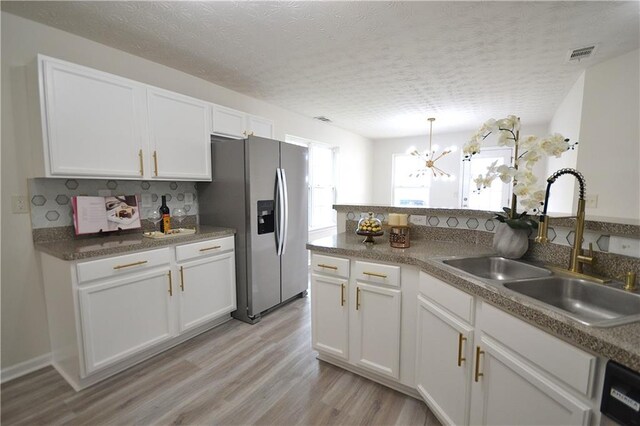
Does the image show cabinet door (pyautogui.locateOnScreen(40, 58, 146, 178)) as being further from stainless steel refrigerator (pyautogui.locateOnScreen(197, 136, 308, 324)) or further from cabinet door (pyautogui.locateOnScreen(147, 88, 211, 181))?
stainless steel refrigerator (pyautogui.locateOnScreen(197, 136, 308, 324))

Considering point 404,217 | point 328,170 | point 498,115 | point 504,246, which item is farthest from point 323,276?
point 498,115

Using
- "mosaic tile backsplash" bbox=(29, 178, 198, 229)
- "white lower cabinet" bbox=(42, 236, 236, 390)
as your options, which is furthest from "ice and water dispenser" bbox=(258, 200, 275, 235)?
"mosaic tile backsplash" bbox=(29, 178, 198, 229)

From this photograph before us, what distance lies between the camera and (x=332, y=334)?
1991mm

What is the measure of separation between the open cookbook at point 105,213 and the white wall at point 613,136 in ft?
Result: 13.4

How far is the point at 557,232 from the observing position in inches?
58.4

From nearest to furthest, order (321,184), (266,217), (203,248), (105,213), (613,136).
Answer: (105,213)
(203,248)
(613,136)
(266,217)
(321,184)

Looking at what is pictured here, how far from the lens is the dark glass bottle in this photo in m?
2.44

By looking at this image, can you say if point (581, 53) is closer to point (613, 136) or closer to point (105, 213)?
point (613, 136)

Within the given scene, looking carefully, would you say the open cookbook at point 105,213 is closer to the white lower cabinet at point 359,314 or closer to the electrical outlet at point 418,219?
the white lower cabinet at point 359,314

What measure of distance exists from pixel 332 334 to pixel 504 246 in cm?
124

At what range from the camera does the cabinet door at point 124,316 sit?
178 cm

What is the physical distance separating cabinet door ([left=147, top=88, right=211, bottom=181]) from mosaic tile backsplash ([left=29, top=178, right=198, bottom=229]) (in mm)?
330

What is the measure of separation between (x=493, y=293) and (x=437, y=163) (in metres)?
5.58

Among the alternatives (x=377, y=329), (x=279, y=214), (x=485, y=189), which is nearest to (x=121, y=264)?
(x=279, y=214)
